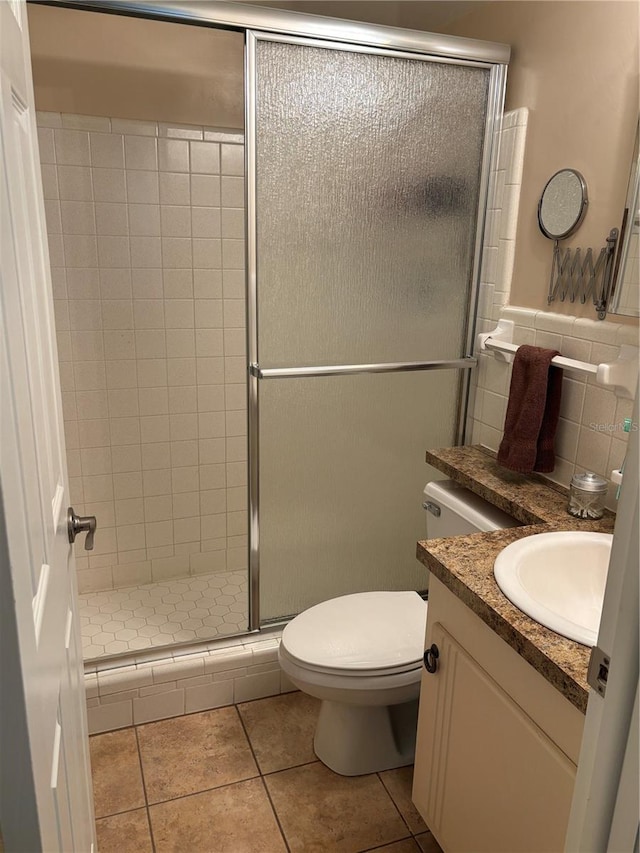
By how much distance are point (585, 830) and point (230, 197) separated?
90.4 inches

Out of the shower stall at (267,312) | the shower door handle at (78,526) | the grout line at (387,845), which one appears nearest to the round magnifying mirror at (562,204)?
the shower stall at (267,312)

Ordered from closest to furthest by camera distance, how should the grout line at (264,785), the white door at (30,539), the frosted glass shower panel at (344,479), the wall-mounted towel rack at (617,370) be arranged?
the white door at (30,539) < the wall-mounted towel rack at (617,370) < the grout line at (264,785) < the frosted glass shower panel at (344,479)

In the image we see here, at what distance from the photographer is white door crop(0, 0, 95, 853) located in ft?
2.10

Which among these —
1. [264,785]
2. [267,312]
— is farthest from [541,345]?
[264,785]

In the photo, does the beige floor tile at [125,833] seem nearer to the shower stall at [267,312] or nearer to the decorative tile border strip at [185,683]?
the decorative tile border strip at [185,683]

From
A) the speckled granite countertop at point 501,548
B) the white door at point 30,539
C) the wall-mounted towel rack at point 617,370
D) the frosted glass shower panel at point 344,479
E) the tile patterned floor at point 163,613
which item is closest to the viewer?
the white door at point 30,539

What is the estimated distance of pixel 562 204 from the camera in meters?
1.79

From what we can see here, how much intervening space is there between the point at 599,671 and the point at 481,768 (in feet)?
2.49

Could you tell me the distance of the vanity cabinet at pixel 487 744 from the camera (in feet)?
3.57

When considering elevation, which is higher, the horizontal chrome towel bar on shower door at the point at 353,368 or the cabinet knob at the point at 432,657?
the horizontal chrome towel bar on shower door at the point at 353,368

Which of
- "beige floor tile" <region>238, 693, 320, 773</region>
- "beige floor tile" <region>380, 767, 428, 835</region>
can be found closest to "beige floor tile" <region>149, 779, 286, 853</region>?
"beige floor tile" <region>238, 693, 320, 773</region>

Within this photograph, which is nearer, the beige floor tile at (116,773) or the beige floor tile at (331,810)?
the beige floor tile at (331,810)

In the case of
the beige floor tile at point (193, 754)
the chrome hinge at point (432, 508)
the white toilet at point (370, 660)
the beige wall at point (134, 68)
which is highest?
the beige wall at point (134, 68)

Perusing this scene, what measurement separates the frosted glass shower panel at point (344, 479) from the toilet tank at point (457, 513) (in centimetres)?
24
